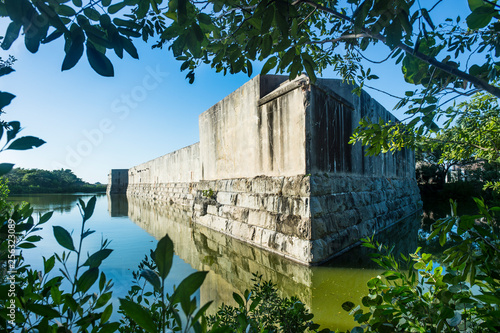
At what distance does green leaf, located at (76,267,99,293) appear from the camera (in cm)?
56

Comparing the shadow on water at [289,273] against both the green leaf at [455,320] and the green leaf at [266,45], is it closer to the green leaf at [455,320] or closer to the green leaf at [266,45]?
the green leaf at [455,320]

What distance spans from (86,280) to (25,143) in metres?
0.37

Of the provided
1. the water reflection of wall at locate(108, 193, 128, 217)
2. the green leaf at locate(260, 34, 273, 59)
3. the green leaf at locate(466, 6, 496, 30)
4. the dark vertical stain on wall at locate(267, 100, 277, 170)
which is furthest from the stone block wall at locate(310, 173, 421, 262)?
the water reflection of wall at locate(108, 193, 128, 217)

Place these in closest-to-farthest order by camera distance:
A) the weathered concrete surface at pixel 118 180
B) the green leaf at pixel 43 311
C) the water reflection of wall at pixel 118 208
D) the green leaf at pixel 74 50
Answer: the green leaf at pixel 43 311 < the green leaf at pixel 74 50 < the water reflection of wall at pixel 118 208 < the weathered concrete surface at pixel 118 180

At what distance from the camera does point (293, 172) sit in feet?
12.1

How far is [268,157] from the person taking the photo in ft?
13.9

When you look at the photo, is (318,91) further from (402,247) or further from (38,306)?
(38,306)

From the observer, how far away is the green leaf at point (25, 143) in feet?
2.01

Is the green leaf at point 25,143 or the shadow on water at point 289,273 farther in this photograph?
the shadow on water at point 289,273

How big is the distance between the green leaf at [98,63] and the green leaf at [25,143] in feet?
1.06

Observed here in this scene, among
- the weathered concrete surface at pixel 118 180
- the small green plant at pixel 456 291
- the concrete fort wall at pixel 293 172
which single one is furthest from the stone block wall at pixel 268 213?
the weathered concrete surface at pixel 118 180

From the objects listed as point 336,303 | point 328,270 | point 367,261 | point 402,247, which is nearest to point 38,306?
point 336,303

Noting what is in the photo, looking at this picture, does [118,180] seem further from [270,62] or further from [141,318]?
[141,318]

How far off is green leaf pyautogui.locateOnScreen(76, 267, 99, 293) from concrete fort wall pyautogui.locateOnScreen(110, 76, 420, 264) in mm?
2843
